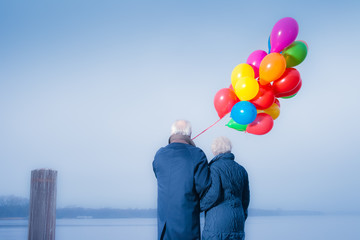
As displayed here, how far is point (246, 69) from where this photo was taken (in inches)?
A: 147

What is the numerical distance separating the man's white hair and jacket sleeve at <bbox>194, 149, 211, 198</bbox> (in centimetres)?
26

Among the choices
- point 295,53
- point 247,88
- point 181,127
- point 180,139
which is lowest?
point 180,139

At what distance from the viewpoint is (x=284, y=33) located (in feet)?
11.9

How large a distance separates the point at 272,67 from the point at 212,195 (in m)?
1.38

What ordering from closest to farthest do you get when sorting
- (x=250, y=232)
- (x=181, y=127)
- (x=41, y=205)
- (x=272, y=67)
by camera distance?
(x=41, y=205) → (x=181, y=127) → (x=272, y=67) → (x=250, y=232)

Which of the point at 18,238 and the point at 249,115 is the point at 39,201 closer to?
the point at 249,115

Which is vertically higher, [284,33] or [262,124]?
[284,33]

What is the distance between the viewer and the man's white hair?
120 inches

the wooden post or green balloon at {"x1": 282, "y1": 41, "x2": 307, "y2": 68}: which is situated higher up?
green balloon at {"x1": 282, "y1": 41, "x2": 307, "y2": 68}

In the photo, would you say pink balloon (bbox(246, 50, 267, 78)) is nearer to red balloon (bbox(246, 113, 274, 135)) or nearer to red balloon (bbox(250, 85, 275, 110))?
red balloon (bbox(250, 85, 275, 110))

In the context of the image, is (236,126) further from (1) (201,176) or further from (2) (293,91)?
(1) (201,176)

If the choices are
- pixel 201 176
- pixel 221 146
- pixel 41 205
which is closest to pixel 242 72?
pixel 221 146

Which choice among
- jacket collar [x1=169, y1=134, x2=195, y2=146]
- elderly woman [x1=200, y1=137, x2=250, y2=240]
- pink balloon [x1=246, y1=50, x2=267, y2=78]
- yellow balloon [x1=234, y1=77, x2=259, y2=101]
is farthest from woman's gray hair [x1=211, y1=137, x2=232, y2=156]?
pink balloon [x1=246, y1=50, x2=267, y2=78]

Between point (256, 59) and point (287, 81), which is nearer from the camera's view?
point (287, 81)
